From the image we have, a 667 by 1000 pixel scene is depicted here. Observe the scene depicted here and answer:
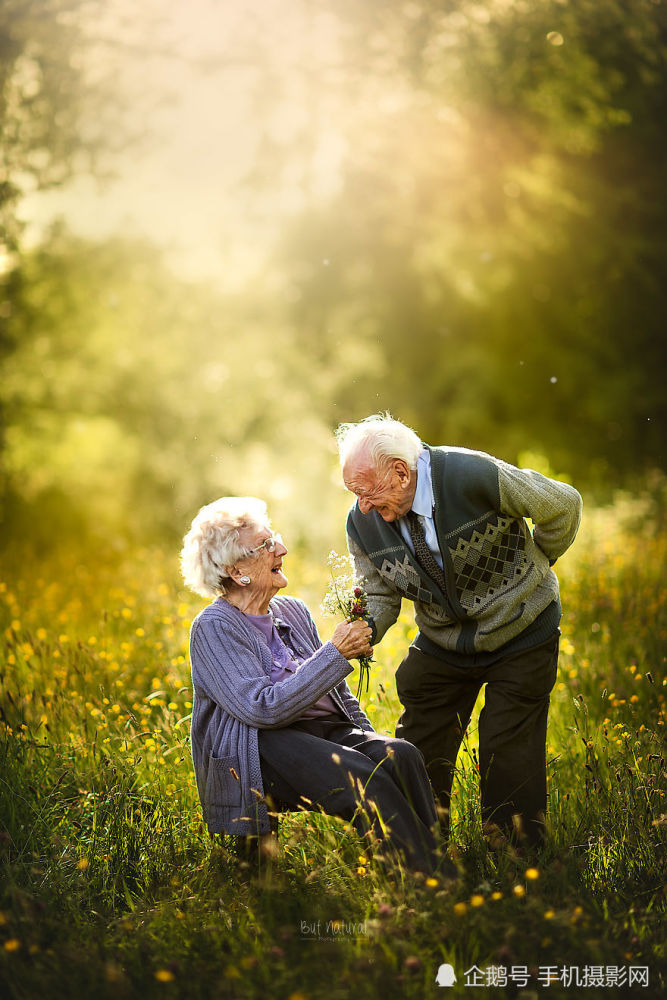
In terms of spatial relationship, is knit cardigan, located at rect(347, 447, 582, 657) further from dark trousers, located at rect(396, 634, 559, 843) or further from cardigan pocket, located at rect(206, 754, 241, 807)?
cardigan pocket, located at rect(206, 754, 241, 807)

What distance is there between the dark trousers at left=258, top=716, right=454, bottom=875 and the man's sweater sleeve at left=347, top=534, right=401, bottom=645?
1.46 ft

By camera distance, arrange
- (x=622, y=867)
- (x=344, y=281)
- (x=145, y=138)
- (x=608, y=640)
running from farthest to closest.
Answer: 1. (x=344, y=281)
2. (x=145, y=138)
3. (x=608, y=640)
4. (x=622, y=867)

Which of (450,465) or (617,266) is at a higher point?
(617,266)

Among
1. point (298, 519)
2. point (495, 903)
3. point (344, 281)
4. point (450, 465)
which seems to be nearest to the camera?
point (495, 903)

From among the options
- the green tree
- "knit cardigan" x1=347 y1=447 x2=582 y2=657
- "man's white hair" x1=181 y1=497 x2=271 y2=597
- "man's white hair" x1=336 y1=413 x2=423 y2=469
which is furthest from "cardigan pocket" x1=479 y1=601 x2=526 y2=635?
the green tree

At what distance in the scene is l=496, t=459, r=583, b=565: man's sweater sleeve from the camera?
3.02 meters

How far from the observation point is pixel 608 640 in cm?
493

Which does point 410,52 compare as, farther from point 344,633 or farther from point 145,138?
point 344,633

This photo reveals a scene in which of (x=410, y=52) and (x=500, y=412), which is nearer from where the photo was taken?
(x=410, y=52)

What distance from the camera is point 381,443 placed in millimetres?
3004

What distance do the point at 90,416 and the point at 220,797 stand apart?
840 cm

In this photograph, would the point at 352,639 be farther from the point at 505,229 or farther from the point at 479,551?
the point at 505,229

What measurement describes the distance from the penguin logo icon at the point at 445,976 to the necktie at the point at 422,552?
1.24 metres

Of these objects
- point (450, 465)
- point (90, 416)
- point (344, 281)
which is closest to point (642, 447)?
point (344, 281)
